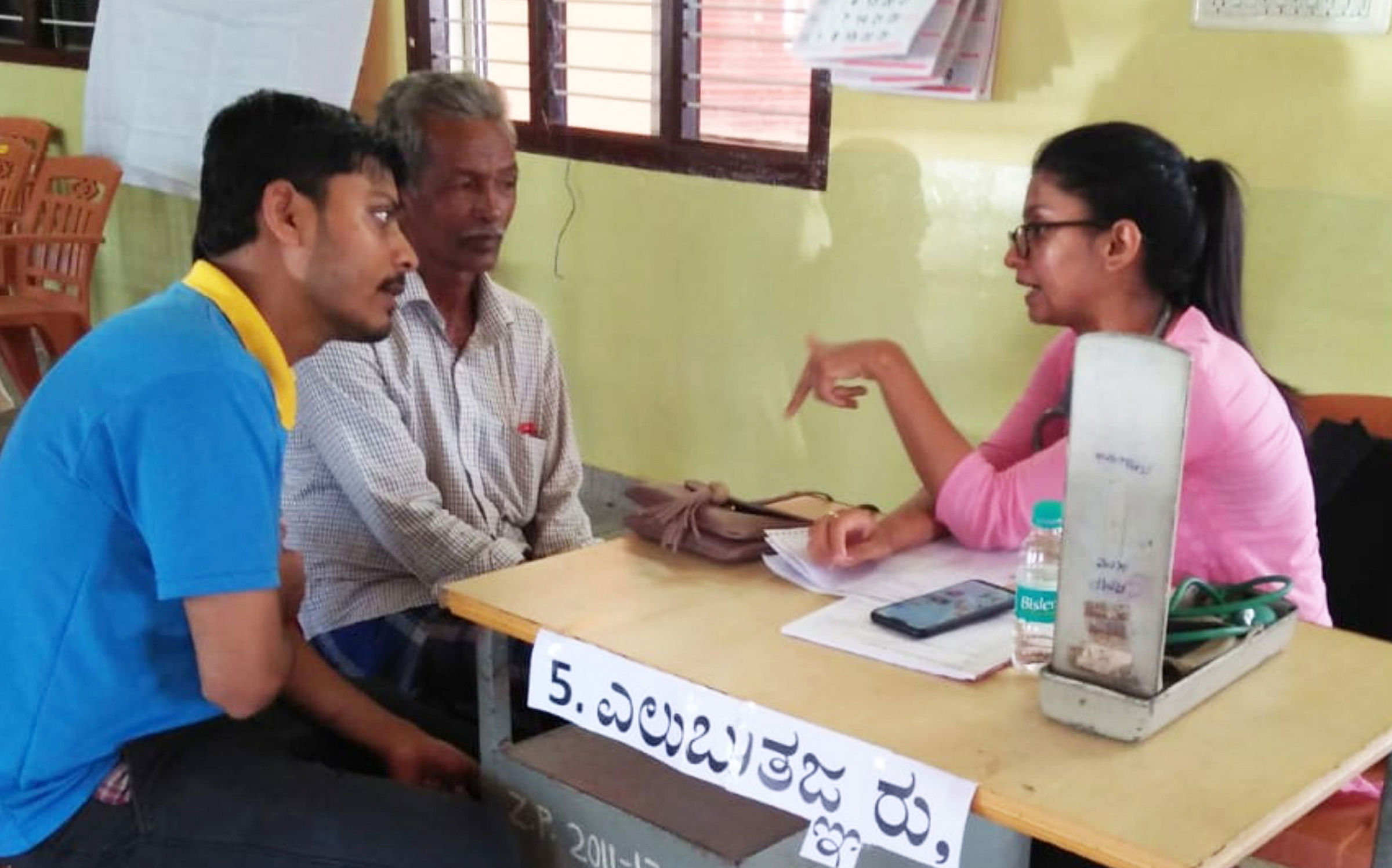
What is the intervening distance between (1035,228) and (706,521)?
0.57m

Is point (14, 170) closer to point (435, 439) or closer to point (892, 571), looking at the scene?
point (435, 439)

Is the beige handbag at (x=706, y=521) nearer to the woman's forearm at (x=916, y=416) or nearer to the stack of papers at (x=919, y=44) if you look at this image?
the woman's forearm at (x=916, y=416)

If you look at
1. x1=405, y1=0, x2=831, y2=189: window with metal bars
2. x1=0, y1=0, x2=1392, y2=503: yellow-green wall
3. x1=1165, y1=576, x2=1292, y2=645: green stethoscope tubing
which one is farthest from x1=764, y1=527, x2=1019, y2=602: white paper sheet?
x1=405, y1=0, x2=831, y2=189: window with metal bars

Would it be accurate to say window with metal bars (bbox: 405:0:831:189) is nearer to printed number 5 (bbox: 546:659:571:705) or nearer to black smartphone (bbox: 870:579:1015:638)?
black smartphone (bbox: 870:579:1015:638)

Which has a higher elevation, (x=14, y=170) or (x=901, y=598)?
(x=14, y=170)

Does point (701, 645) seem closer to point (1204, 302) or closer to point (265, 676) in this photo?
point (265, 676)

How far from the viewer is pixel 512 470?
2254 mm

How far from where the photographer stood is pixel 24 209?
205 inches

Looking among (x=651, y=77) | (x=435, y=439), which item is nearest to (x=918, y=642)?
(x=435, y=439)

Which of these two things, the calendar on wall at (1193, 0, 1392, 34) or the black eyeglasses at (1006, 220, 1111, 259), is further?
the calendar on wall at (1193, 0, 1392, 34)

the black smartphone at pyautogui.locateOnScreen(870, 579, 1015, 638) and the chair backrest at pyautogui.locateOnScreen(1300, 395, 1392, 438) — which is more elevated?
the chair backrest at pyautogui.locateOnScreen(1300, 395, 1392, 438)

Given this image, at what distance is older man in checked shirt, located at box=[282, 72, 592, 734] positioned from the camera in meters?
2.04

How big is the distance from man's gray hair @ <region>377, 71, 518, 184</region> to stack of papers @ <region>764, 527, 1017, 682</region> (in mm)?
873

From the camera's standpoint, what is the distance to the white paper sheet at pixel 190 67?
4277mm
